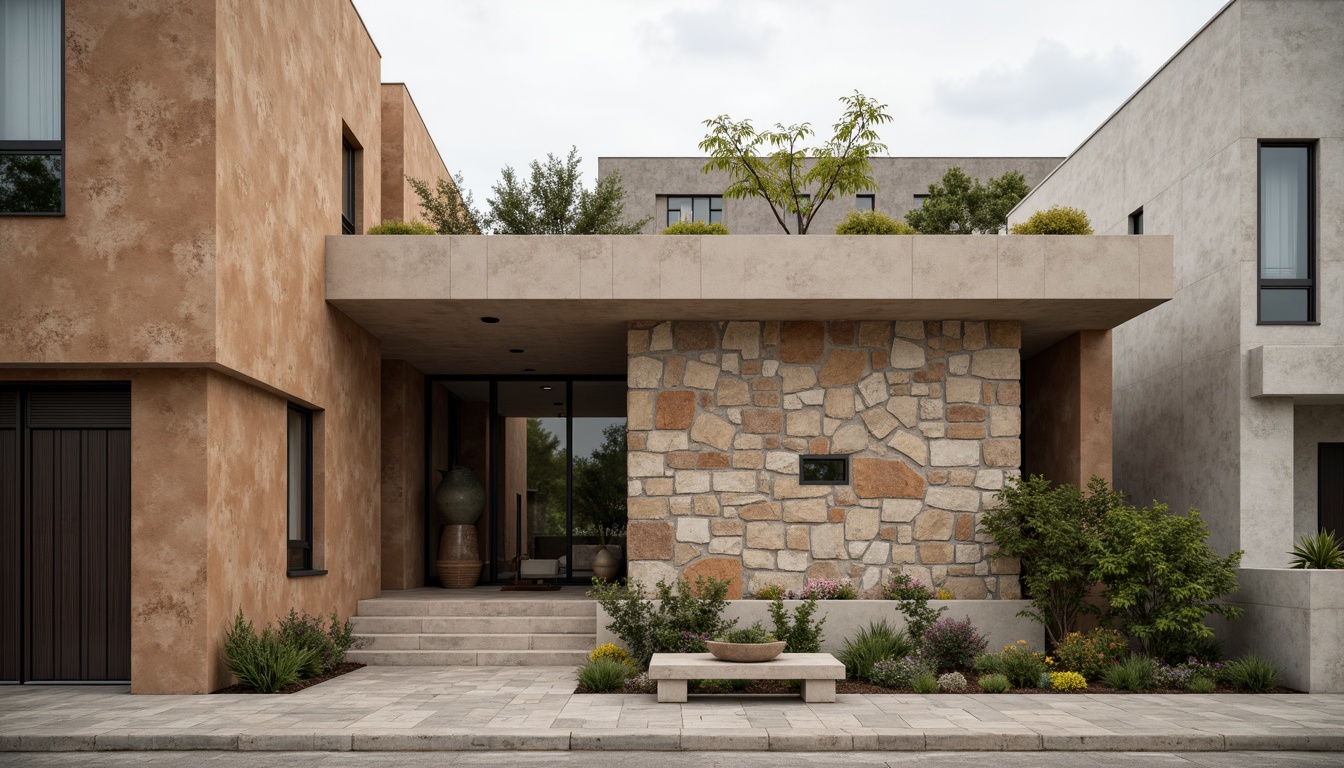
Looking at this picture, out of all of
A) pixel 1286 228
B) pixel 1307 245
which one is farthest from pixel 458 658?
pixel 1307 245

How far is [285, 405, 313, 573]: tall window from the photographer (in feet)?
35.5

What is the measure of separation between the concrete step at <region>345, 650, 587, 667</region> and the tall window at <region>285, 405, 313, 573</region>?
1.24 metres

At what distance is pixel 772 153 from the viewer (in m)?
15.0

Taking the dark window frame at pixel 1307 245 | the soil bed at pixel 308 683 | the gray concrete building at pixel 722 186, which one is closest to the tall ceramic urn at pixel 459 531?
the soil bed at pixel 308 683

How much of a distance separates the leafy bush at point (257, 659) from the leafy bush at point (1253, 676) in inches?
350

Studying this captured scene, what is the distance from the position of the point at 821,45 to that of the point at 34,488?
11.9m

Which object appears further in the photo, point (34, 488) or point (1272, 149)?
point (1272, 149)

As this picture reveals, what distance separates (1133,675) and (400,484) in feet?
30.9

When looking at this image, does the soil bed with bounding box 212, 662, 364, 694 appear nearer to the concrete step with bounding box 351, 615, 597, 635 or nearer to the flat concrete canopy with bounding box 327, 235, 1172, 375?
the concrete step with bounding box 351, 615, 597, 635

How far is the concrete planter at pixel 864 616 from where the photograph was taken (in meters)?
10.9

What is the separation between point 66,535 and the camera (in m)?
9.05

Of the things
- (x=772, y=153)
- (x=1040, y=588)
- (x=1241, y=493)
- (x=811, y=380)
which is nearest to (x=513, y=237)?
(x=811, y=380)

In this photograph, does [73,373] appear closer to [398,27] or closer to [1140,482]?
[398,27]

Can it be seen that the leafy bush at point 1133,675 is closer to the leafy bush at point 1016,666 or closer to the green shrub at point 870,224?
the leafy bush at point 1016,666
